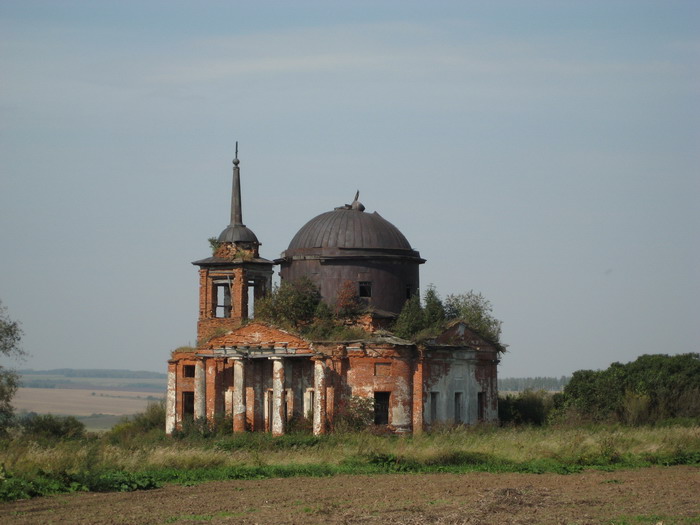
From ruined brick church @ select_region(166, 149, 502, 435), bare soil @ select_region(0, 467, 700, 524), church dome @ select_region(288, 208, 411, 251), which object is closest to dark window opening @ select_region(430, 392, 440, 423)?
ruined brick church @ select_region(166, 149, 502, 435)

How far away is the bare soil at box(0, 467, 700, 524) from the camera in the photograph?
18.7 metres

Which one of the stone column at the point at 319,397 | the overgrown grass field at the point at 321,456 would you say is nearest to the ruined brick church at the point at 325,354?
the stone column at the point at 319,397

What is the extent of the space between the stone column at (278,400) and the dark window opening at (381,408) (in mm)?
3152

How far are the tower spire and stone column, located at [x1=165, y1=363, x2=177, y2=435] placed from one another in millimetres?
6061

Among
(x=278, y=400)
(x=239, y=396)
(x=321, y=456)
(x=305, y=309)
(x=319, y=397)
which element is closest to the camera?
(x=321, y=456)

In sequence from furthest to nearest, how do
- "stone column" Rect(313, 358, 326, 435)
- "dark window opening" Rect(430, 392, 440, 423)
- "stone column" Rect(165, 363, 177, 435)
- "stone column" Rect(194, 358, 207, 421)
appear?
"stone column" Rect(165, 363, 177, 435) < "stone column" Rect(194, 358, 207, 421) < "dark window opening" Rect(430, 392, 440, 423) < "stone column" Rect(313, 358, 326, 435)

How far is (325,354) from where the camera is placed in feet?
120

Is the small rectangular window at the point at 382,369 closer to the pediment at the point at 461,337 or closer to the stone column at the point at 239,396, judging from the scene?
the pediment at the point at 461,337

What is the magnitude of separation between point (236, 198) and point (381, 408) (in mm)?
10722

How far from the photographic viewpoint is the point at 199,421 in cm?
3791

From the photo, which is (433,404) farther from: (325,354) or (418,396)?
(325,354)

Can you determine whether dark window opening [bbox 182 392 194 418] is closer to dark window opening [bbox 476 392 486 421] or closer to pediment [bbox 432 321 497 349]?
pediment [bbox 432 321 497 349]

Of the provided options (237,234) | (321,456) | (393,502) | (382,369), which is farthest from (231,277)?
(393,502)

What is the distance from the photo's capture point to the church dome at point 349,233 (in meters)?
40.6
